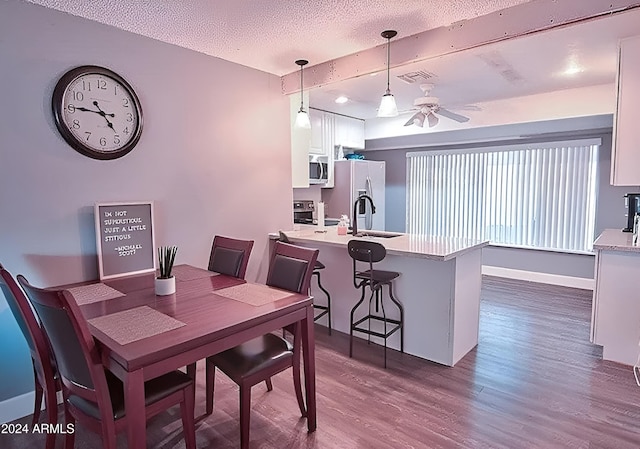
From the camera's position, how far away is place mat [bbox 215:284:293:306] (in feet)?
6.51

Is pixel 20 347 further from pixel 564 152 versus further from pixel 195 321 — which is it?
pixel 564 152

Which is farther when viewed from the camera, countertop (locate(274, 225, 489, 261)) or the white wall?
countertop (locate(274, 225, 489, 261))

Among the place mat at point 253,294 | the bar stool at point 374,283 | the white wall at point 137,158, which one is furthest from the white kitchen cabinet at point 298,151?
the place mat at point 253,294

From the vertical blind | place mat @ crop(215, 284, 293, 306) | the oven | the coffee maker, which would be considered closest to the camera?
place mat @ crop(215, 284, 293, 306)

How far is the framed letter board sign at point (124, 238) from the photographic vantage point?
247cm

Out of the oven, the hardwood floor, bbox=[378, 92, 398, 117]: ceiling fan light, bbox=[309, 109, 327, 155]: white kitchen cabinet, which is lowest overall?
the hardwood floor

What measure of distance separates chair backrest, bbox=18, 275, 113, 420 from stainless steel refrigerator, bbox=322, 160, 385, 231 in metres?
4.15

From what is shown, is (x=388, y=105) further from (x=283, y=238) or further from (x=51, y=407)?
(x=51, y=407)

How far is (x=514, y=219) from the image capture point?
18.2ft

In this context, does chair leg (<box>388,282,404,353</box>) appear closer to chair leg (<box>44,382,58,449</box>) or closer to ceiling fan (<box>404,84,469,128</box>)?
ceiling fan (<box>404,84,469,128</box>)

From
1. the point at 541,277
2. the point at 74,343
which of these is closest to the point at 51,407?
the point at 74,343

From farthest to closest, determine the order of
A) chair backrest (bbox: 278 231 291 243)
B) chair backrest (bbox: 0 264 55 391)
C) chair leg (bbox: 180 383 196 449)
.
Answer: chair backrest (bbox: 278 231 291 243), chair leg (bbox: 180 383 196 449), chair backrest (bbox: 0 264 55 391)

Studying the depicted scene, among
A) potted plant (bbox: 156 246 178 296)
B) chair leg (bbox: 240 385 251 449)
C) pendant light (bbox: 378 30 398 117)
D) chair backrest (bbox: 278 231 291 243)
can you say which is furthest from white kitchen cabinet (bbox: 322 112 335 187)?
chair leg (bbox: 240 385 251 449)

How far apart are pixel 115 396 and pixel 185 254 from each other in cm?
155
